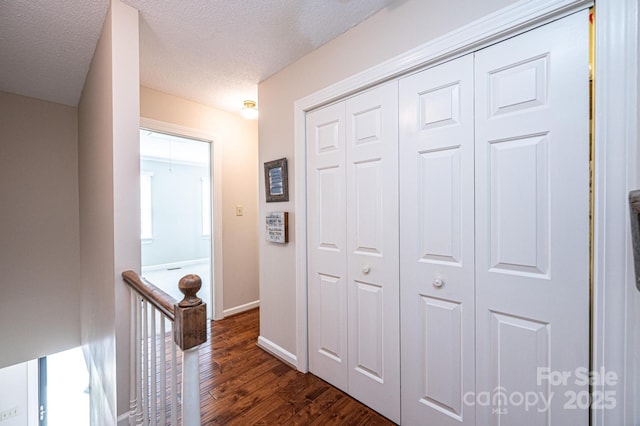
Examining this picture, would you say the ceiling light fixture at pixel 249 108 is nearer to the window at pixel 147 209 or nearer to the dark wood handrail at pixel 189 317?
the dark wood handrail at pixel 189 317

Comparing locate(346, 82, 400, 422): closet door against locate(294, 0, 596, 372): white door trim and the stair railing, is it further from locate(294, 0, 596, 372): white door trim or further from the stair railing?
the stair railing

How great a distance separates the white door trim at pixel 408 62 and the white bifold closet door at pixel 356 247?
0.06 metres

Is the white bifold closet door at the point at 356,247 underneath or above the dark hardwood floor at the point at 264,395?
above

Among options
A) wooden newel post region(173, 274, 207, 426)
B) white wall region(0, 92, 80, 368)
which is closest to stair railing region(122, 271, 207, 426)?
wooden newel post region(173, 274, 207, 426)

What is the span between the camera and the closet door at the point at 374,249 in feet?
4.89

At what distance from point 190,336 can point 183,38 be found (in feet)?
6.34

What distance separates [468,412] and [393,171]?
4.08ft

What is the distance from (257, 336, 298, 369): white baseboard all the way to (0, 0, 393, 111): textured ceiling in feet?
7.77

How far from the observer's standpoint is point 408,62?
138 centimetres

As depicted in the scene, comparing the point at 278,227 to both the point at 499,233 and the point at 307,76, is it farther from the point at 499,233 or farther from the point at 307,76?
the point at 499,233

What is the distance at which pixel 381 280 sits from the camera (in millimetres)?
1558

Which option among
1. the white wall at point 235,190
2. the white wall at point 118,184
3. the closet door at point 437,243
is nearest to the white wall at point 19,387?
the white wall at point 235,190

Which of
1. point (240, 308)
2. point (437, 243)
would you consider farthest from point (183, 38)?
point (240, 308)

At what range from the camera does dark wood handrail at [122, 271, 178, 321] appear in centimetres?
103
